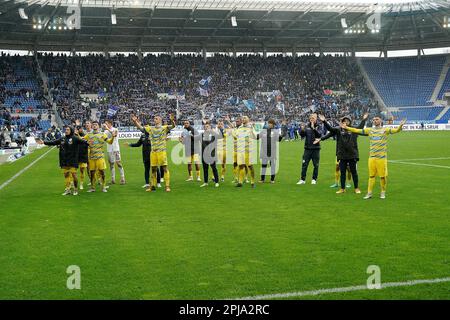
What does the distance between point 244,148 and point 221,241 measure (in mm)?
6683

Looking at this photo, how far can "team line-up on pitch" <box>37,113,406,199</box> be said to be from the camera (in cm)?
1230

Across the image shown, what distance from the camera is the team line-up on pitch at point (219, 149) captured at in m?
12.3

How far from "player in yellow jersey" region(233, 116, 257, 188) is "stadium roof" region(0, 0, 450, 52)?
33.5 m

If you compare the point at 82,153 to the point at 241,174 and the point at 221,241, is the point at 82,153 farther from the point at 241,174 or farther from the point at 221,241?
the point at 221,241

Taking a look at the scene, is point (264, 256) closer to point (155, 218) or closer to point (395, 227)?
point (395, 227)

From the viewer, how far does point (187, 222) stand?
9688mm

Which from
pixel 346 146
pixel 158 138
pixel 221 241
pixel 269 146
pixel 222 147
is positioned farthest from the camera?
pixel 222 147

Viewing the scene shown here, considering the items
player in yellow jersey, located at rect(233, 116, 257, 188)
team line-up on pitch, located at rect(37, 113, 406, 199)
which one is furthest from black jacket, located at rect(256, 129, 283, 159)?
player in yellow jersey, located at rect(233, 116, 257, 188)

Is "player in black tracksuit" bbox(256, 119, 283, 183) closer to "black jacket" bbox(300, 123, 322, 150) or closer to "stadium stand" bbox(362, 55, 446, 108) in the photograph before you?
"black jacket" bbox(300, 123, 322, 150)

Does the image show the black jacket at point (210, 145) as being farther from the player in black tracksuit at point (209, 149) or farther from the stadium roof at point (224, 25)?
the stadium roof at point (224, 25)

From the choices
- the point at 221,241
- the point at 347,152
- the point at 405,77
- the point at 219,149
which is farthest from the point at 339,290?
the point at 405,77

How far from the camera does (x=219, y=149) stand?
1636 cm

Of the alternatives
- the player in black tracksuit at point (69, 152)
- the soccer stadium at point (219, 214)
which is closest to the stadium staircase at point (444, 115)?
the soccer stadium at point (219, 214)
